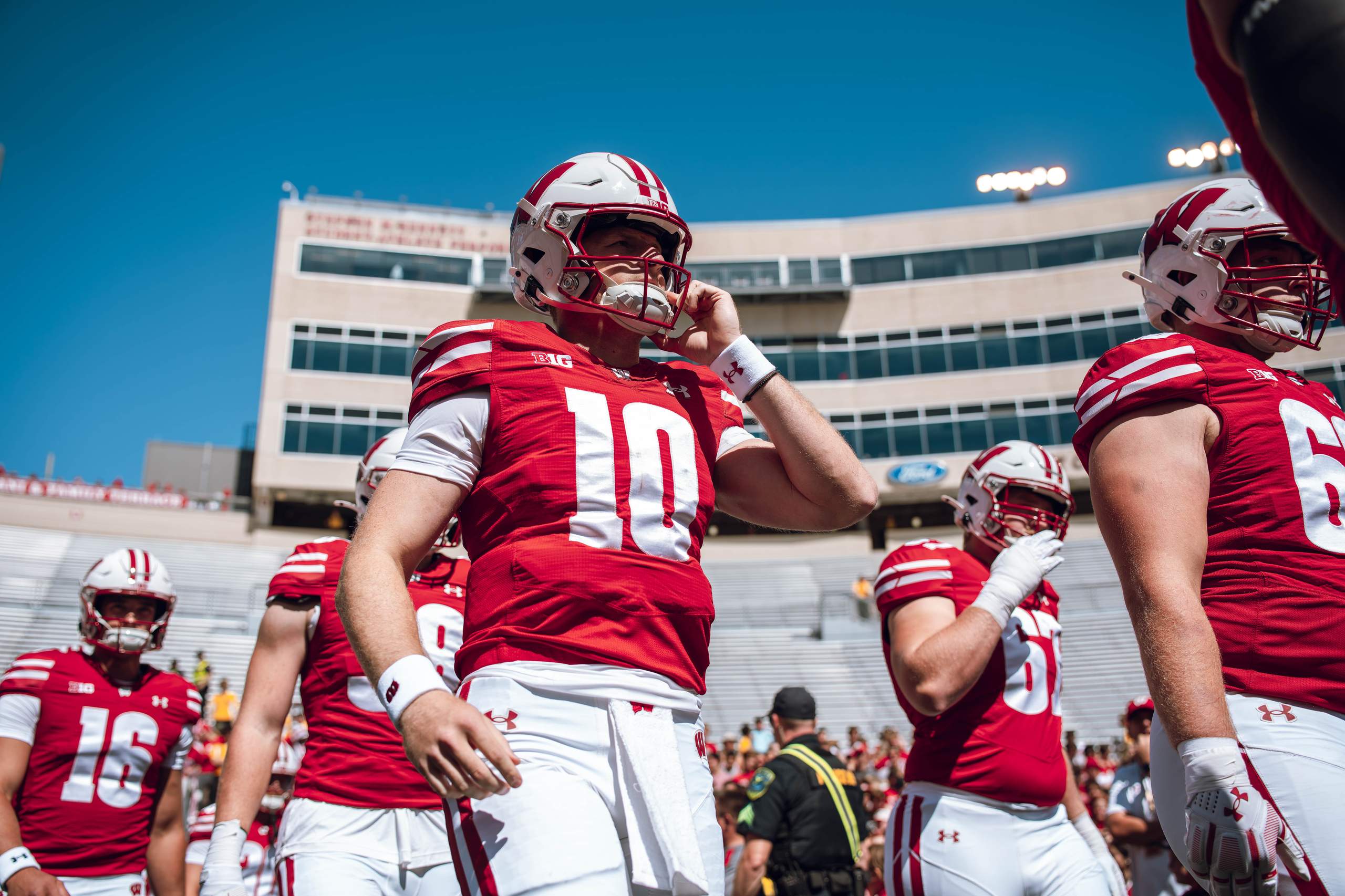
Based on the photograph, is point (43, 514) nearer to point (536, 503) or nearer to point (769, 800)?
point (769, 800)

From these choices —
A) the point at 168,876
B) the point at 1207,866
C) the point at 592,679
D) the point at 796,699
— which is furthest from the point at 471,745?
the point at 796,699

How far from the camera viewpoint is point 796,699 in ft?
23.6

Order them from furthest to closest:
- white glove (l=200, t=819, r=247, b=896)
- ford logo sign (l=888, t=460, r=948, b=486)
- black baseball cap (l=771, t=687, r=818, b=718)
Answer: ford logo sign (l=888, t=460, r=948, b=486), black baseball cap (l=771, t=687, r=818, b=718), white glove (l=200, t=819, r=247, b=896)

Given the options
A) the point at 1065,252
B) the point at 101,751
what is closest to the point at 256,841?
the point at 101,751

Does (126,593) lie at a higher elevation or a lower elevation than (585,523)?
higher

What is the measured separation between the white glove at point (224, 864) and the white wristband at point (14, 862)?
1438mm

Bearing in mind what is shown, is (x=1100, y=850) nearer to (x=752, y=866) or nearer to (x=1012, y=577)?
(x=1012, y=577)

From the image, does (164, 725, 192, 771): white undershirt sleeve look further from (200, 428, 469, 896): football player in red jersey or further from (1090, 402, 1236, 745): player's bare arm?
(1090, 402, 1236, 745): player's bare arm

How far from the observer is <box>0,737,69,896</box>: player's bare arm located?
4.50m

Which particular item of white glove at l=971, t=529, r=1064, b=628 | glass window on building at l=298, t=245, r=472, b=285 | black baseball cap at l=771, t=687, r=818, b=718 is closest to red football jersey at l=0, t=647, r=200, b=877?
black baseball cap at l=771, t=687, r=818, b=718

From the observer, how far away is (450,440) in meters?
2.44

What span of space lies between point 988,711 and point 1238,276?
180 centimetres

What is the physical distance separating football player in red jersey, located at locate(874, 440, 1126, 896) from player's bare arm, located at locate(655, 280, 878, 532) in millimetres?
1046

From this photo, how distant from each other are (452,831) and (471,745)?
13.8 inches
